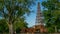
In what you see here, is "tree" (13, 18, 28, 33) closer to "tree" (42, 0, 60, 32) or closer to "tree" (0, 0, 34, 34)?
"tree" (0, 0, 34, 34)

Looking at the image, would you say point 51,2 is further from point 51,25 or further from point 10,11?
point 10,11

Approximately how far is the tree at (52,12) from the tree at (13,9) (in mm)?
15280

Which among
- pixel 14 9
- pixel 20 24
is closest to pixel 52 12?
pixel 20 24

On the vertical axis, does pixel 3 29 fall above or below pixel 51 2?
below

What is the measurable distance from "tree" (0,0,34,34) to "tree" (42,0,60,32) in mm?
15280

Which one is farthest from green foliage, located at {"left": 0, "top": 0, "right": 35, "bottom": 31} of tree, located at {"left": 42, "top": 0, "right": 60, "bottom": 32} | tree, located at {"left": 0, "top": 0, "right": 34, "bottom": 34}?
tree, located at {"left": 42, "top": 0, "right": 60, "bottom": 32}

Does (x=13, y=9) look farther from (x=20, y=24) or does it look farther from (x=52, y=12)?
(x=52, y=12)

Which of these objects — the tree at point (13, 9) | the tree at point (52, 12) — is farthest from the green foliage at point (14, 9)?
the tree at point (52, 12)

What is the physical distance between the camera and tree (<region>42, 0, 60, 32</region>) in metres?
47.1

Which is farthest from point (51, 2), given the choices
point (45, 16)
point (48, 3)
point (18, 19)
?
point (18, 19)

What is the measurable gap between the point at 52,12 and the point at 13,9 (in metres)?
17.6

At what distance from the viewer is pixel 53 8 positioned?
47906 millimetres

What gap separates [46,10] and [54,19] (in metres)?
3.40

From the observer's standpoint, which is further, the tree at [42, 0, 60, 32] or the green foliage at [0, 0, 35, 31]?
the tree at [42, 0, 60, 32]
